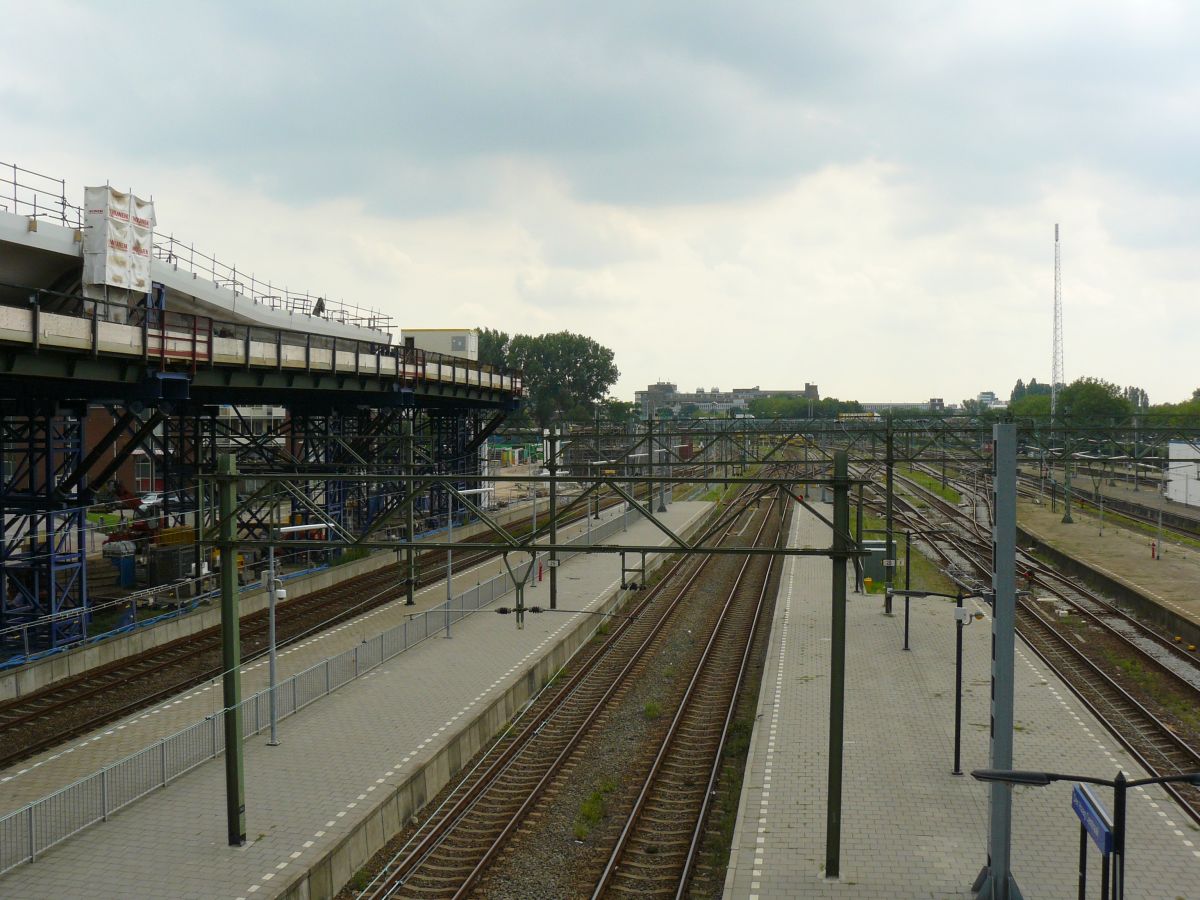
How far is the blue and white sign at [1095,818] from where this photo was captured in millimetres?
8031

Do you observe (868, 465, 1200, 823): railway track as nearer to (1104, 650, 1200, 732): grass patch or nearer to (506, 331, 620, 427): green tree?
(1104, 650, 1200, 732): grass patch

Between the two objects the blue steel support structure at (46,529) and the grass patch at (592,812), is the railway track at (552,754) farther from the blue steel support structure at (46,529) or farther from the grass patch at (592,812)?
the blue steel support structure at (46,529)

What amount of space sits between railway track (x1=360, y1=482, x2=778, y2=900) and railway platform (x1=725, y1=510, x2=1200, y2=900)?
4.39ft

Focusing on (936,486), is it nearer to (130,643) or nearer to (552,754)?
(552,754)

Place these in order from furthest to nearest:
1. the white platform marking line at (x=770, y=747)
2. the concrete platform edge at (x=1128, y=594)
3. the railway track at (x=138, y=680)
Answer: the concrete platform edge at (x=1128, y=594) → the railway track at (x=138, y=680) → the white platform marking line at (x=770, y=747)

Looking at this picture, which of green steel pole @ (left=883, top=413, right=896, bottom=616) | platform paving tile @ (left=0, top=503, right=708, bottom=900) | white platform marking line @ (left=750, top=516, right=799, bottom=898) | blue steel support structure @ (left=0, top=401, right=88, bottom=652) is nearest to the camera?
platform paving tile @ (left=0, top=503, right=708, bottom=900)

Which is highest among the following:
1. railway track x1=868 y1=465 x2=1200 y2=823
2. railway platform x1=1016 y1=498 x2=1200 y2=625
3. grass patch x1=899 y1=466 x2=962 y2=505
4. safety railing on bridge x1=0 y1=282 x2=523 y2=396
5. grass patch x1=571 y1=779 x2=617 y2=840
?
safety railing on bridge x1=0 y1=282 x2=523 y2=396

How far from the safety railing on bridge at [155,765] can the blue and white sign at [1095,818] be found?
18.2 feet

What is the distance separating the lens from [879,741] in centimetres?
1594

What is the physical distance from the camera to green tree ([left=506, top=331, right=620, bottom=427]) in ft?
382

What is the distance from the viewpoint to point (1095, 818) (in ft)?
27.3

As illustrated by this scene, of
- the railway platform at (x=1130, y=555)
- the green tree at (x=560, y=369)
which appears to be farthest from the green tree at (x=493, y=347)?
the railway platform at (x=1130, y=555)

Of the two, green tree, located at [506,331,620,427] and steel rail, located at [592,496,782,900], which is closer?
steel rail, located at [592,496,782,900]

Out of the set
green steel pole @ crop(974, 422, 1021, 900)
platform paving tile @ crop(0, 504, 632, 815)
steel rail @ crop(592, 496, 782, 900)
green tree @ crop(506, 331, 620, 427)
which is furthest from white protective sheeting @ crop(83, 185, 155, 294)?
green tree @ crop(506, 331, 620, 427)
